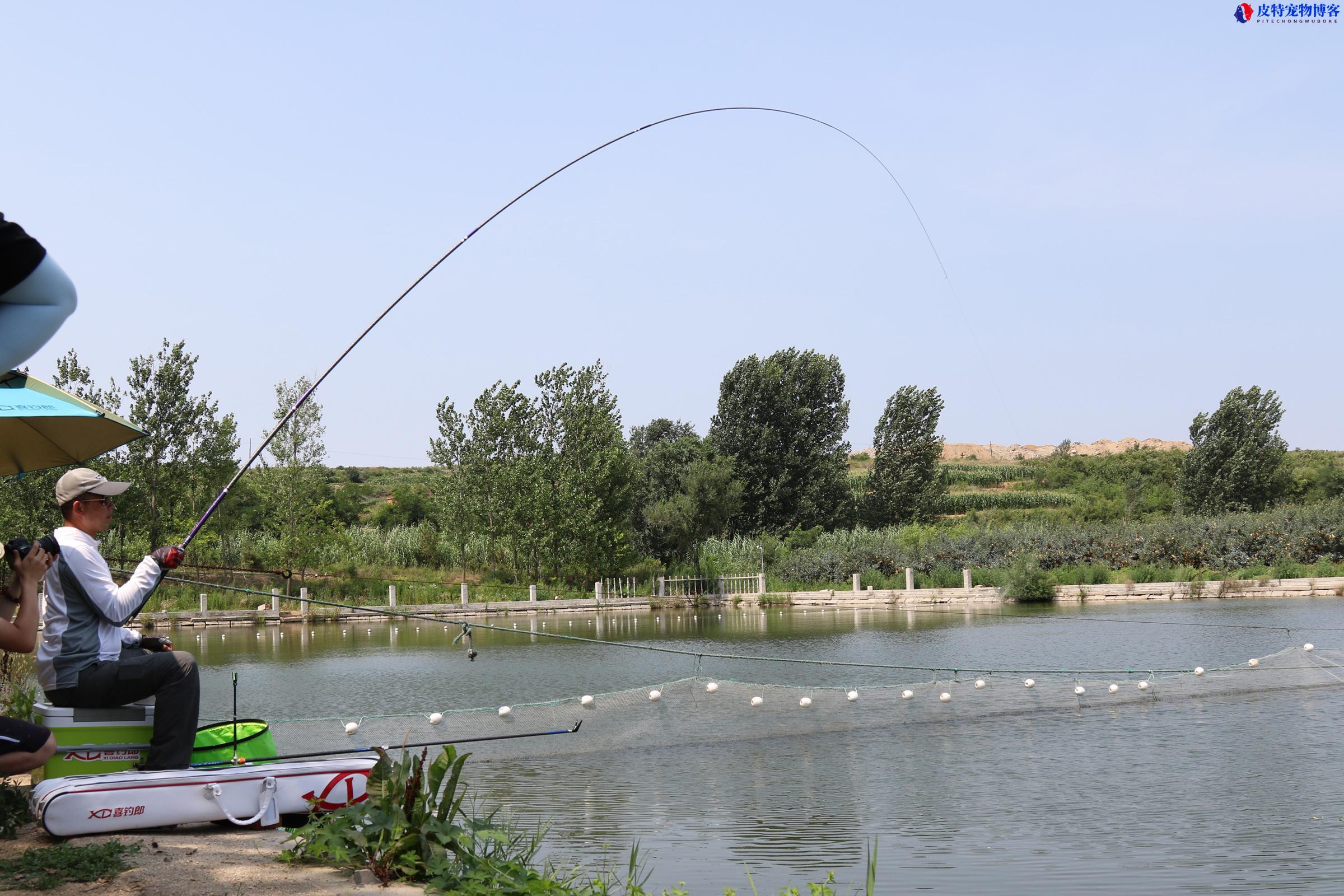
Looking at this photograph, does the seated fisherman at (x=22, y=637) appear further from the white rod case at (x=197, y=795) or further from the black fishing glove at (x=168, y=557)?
the black fishing glove at (x=168, y=557)

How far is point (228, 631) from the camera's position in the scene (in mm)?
25859

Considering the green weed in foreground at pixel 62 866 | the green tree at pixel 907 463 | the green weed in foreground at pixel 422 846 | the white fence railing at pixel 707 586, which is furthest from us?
the green tree at pixel 907 463

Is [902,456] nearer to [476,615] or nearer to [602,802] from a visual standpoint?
[476,615]

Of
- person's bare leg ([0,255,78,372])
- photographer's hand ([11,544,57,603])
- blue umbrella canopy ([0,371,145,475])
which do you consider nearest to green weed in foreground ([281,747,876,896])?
photographer's hand ([11,544,57,603])

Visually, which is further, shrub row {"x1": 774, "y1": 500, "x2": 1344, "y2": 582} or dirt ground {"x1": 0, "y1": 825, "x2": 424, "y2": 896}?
shrub row {"x1": 774, "y1": 500, "x2": 1344, "y2": 582}

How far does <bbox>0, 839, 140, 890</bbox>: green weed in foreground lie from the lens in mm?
3898

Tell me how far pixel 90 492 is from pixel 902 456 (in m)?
46.1

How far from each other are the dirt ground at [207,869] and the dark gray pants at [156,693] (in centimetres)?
36

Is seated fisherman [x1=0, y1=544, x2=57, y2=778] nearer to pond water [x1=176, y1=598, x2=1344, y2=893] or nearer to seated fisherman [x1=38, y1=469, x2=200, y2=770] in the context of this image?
seated fisherman [x1=38, y1=469, x2=200, y2=770]

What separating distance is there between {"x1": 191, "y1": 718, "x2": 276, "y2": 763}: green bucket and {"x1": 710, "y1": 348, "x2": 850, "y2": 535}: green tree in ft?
140

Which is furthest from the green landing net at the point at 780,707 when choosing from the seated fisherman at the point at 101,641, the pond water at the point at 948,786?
the seated fisherman at the point at 101,641

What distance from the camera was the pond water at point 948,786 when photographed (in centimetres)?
584

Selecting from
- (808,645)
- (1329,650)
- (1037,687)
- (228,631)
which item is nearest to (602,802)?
(1037,687)

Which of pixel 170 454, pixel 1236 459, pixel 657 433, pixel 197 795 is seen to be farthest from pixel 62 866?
pixel 657 433
